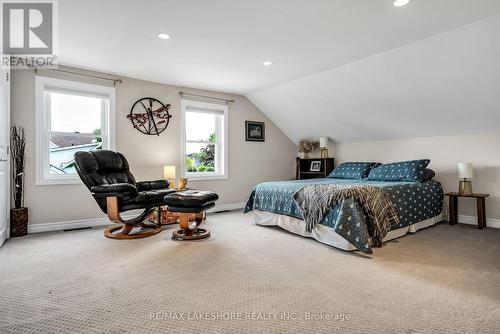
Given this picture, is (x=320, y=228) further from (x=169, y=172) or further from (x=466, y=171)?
(x=169, y=172)

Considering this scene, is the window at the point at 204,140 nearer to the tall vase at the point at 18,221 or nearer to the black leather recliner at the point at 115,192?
the black leather recliner at the point at 115,192

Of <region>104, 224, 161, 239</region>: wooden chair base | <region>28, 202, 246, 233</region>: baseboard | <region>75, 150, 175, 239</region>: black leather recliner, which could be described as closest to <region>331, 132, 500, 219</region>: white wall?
<region>75, 150, 175, 239</region>: black leather recliner

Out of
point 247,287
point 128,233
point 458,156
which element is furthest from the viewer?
point 458,156

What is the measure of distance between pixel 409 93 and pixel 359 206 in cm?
199

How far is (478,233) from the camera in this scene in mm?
3350

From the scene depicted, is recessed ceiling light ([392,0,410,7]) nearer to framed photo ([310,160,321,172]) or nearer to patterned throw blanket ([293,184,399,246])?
patterned throw blanket ([293,184,399,246])

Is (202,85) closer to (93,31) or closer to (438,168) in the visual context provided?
(93,31)

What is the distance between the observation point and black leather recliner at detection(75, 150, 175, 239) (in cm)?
308

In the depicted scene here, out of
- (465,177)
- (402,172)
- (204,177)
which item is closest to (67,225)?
(204,177)

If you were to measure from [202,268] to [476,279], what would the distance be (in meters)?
2.12

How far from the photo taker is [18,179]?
3375 mm

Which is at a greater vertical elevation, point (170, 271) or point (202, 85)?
point (202, 85)

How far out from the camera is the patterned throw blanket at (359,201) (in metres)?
2.77

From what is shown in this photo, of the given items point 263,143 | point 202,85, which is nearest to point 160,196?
point 202,85
